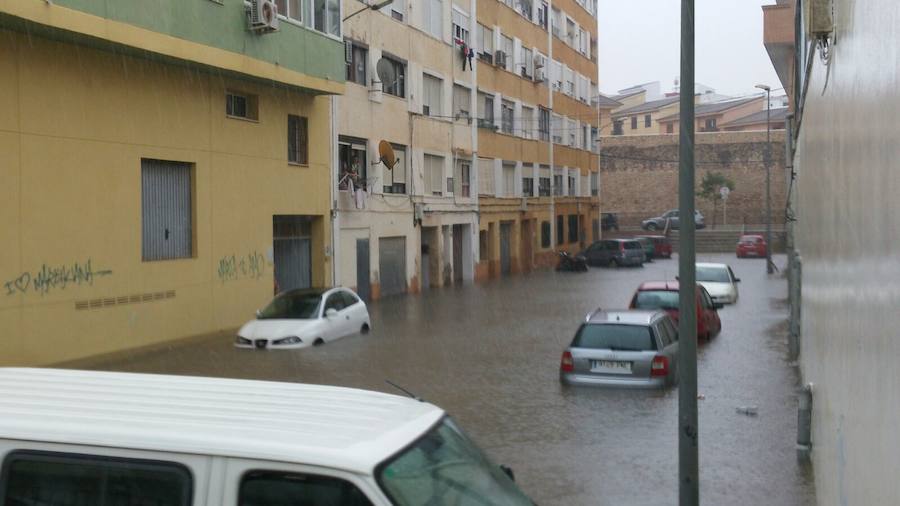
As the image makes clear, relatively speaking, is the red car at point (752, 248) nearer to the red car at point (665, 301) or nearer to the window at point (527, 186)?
the window at point (527, 186)

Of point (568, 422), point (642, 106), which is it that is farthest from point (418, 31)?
point (642, 106)

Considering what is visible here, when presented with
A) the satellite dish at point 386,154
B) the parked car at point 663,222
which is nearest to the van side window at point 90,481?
the satellite dish at point 386,154

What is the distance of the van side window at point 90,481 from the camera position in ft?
11.2

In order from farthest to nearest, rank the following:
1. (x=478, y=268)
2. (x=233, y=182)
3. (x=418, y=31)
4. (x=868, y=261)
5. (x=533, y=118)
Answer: (x=533, y=118) → (x=478, y=268) → (x=418, y=31) → (x=233, y=182) → (x=868, y=261)

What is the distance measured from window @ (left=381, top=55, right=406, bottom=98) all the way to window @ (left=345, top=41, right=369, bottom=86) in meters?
1.37

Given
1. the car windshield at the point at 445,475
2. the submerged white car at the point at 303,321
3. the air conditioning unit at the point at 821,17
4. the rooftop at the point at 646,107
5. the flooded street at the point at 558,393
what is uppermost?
the rooftop at the point at 646,107

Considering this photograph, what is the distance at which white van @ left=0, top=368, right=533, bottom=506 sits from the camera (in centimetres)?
336

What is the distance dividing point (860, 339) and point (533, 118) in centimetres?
4393

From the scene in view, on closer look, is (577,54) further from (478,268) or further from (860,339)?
(860,339)

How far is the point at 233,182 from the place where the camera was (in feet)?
73.8

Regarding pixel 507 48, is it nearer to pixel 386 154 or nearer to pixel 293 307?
pixel 386 154

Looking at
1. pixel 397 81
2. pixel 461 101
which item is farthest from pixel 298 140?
pixel 461 101

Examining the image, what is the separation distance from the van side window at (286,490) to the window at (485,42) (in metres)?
37.6

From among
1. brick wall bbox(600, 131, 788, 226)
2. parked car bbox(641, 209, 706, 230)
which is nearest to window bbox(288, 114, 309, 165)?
parked car bbox(641, 209, 706, 230)
